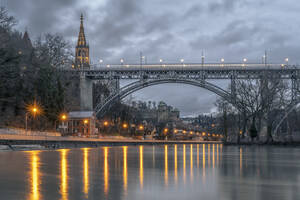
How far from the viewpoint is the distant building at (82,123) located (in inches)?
3228

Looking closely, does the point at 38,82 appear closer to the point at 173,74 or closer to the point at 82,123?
the point at 82,123

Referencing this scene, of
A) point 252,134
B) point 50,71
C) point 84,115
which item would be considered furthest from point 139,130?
point 252,134

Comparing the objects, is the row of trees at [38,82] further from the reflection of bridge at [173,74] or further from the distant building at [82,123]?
the reflection of bridge at [173,74]

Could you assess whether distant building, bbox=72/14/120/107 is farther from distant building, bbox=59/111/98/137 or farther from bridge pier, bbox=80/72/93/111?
distant building, bbox=59/111/98/137

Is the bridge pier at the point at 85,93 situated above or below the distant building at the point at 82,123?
above

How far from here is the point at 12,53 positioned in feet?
197

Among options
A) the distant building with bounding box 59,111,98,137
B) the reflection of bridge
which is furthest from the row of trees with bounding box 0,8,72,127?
the reflection of bridge

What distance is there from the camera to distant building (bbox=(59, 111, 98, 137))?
3228 inches

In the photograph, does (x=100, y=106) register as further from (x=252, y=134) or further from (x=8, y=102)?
(x=252, y=134)

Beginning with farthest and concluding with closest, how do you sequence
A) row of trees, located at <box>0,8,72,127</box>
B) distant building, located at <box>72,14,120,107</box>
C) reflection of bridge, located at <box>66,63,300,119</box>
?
distant building, located at <box>72,14,120,107</box>
reflection of bridge, located at <box>66,63,300,119</box>
row of trees, located at <box>0,8,72,127</box>

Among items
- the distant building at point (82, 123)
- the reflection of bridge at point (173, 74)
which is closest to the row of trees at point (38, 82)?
the distant building at point (82, 123)

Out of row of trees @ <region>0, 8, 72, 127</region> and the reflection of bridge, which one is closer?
row of trees @ <region>0, 8, 72, 127</region>

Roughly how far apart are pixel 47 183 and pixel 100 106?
251 feet

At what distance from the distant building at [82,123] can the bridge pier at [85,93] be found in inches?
201
